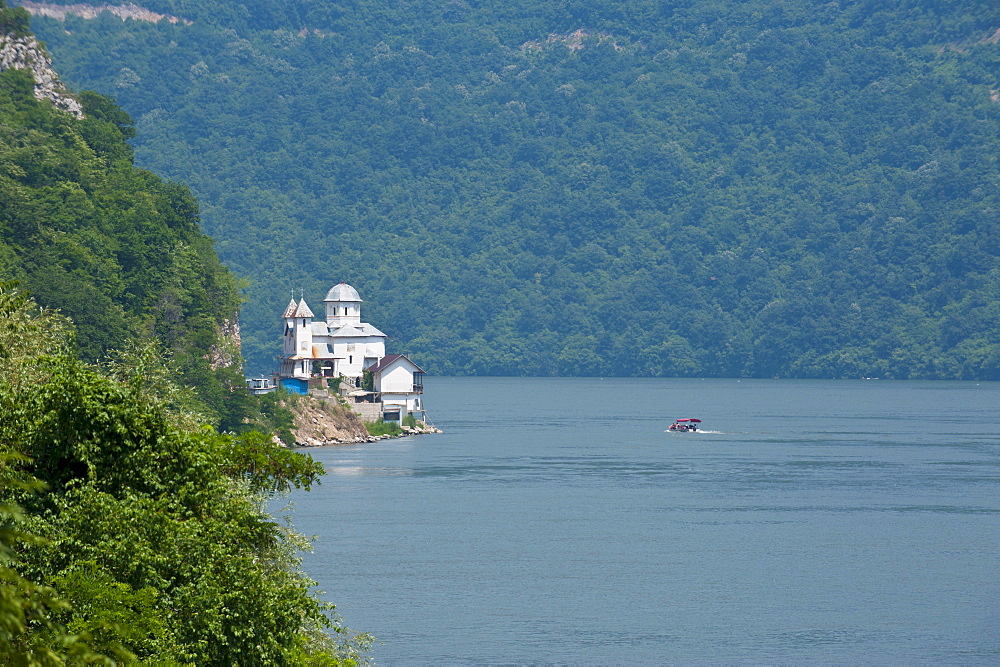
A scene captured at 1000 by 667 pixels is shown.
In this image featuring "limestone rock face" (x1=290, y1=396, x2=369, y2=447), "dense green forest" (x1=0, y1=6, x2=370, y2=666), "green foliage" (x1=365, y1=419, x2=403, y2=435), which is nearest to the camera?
"dense green forest" (x1=0, y1=6, x2=370, y2=666)

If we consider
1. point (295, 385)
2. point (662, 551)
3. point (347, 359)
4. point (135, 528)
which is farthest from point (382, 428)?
point (135, 528)

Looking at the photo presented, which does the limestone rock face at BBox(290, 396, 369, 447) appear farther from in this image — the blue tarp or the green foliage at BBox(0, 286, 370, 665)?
the green foliage at BBox(0, 286, 370, 665)

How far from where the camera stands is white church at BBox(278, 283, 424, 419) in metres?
135

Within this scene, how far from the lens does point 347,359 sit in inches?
5453

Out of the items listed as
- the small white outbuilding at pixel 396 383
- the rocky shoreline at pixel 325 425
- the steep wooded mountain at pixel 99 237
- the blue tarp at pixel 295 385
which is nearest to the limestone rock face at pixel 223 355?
the steep wooded mountain at pixel 99 237

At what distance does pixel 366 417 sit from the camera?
13262 centimetres

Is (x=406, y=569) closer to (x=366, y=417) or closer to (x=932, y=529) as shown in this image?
(x=932, y=529)

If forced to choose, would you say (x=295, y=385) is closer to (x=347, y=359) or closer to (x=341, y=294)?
(x=347, y=359)

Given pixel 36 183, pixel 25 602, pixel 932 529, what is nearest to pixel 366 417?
pixel 36 183

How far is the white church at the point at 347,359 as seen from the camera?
135312 millimetres

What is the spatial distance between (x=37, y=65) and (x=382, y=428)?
41984 millimetres

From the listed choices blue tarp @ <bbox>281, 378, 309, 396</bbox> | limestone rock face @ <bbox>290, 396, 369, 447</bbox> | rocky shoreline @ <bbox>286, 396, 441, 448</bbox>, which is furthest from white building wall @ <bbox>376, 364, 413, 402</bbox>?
blue tarp @ <bbox>281, 378, 309, 396</bbox>

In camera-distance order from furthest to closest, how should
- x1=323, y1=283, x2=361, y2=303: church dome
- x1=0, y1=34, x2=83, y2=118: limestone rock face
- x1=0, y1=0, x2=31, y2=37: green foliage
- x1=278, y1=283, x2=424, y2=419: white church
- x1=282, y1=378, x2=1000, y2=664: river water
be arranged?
x1=323, y1=283, x2=361, y2=303: church dome < x1=278, y1=283, x2=424, y2=419: white church < x1=0, y1=34, x2=83, y2=118: limestone rock face < x1=0, y1=0, x2=31, y2=37: green foliage < x1=282, y1=378, x2=1000, y2=664: river water

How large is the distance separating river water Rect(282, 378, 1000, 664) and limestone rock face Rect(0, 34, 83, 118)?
34.6 meters
